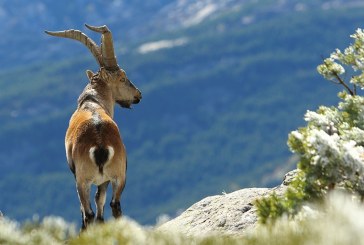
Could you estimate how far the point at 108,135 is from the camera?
1617cm

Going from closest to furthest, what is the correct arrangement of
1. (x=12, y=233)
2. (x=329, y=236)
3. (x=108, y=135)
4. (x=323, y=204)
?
1. (x=329, y=236)
2. (x=12, y=233)
3. (x=323, y=204)
4. (x=108, y=135)

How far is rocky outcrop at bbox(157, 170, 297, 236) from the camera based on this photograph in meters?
15.8

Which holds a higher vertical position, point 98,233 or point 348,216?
point 98,233

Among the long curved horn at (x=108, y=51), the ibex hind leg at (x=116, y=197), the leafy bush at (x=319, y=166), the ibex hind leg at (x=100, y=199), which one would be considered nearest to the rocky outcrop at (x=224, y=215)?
the ibex hind leg at (x=116, y=197)

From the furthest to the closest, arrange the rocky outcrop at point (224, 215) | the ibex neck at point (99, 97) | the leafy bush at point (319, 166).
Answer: the ibex neck at point (99, 97), the rocky outcrop at point (224, 215), the leafy bush at point (319, 166)

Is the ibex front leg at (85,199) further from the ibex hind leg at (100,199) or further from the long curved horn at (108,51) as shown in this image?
the long curved horn at (108,51)

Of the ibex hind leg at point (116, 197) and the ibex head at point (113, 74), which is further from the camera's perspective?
the ibex head at point (113, 74)

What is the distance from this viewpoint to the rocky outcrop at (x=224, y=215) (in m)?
15.8

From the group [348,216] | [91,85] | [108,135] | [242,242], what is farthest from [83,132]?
[348,216]

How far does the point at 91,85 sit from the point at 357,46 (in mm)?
7912

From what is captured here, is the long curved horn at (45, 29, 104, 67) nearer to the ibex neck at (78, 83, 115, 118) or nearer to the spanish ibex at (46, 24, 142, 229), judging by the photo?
the ibex neck at (78, 83, 115, 118)

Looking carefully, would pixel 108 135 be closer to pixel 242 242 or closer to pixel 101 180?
pixel 101 180

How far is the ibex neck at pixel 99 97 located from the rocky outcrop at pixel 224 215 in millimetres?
2695

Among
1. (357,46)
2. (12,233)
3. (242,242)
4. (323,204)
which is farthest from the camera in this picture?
(357,46)
